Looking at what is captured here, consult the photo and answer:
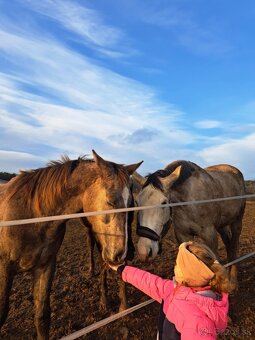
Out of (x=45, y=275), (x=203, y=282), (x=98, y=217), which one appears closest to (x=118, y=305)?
(x=45, y=275)

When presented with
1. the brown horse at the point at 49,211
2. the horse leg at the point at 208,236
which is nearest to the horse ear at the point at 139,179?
the horse leg at the point at 208,236

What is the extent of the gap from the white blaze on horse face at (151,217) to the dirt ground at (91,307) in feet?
3.59

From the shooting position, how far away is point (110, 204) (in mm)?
3115

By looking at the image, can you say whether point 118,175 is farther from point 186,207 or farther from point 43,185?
point 186,207

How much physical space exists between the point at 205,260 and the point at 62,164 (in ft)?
6.16

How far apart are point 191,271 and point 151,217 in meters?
1.74

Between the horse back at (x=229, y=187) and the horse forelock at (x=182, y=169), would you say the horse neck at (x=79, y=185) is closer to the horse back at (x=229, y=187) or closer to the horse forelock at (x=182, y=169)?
the horse forelock at (x=182, y=169)

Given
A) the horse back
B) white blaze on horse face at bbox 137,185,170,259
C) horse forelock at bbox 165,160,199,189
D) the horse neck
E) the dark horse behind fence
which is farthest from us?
the horse back

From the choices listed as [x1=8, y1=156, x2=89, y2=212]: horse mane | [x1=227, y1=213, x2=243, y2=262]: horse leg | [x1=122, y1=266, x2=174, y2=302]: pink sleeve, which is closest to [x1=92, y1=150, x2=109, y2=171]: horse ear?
[x1=8, y1=156, x2=89, y2=212]: horse mane

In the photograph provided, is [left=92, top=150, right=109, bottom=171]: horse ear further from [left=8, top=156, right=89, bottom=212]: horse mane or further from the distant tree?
the distant tree

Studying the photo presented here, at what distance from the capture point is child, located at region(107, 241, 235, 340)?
1975 mm

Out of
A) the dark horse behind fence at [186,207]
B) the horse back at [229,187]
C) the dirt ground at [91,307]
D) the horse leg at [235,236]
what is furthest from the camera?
the horse leg at [235,236]

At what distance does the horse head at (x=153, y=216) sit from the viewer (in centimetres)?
371

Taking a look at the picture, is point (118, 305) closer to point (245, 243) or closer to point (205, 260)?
point (205, 260)
